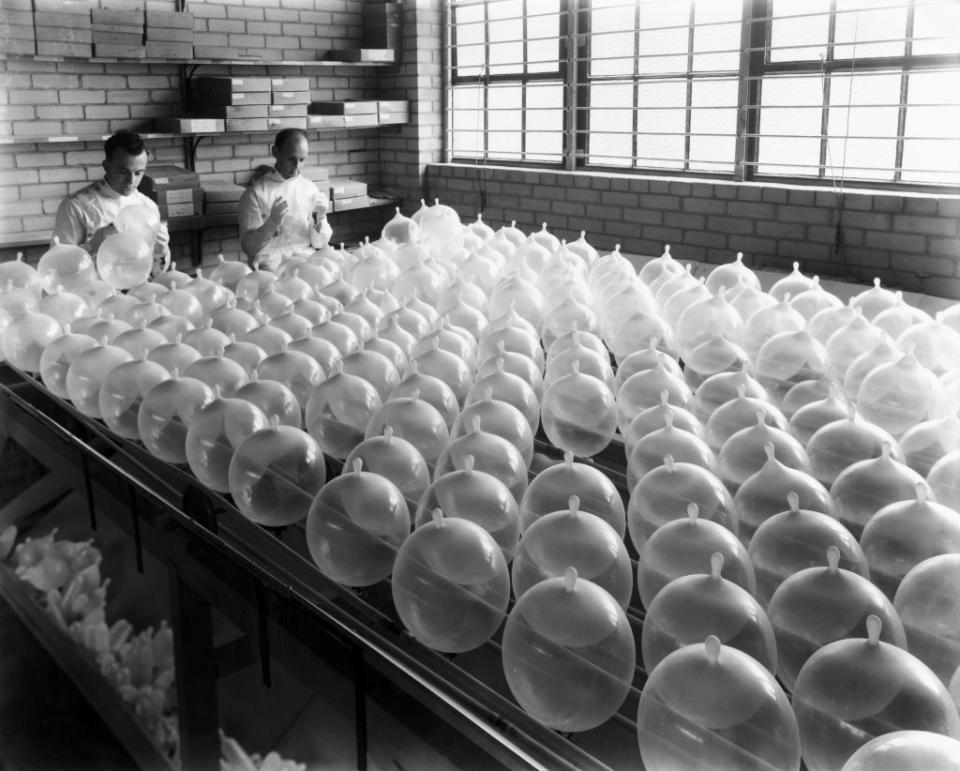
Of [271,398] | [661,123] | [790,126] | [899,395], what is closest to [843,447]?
[899,395]

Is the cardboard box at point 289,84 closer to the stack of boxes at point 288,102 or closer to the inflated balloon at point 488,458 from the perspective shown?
the stack of boxes at point 288,102

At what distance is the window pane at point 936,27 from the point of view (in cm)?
388

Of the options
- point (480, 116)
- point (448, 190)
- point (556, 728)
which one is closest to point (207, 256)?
point (448, 190)

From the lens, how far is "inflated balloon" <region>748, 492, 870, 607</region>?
3.99ft

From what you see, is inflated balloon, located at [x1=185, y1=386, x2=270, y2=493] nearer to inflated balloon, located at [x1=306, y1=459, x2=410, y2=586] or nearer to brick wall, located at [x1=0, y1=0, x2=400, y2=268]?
inflated balloon, located at [x1=306, y1=459, x2=410, y2=586]

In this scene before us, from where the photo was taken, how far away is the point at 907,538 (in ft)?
4.08

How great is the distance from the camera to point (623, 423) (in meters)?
1.83

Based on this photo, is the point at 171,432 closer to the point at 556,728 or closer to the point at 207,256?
the point at 556,728

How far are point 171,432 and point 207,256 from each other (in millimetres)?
4211

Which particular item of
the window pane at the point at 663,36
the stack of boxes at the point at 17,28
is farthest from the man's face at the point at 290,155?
the window pane at the point at 663,36

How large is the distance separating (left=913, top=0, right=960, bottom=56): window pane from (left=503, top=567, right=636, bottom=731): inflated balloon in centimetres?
363

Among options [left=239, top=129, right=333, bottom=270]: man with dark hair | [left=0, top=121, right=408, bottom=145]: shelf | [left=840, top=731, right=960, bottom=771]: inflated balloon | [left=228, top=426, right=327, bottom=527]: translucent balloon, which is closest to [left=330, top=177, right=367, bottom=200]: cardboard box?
[left=0, top=121, right=408, bottom=145]: shelf

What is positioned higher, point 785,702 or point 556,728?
point 785,702

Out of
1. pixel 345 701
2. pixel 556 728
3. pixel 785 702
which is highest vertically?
pixel 785 702
